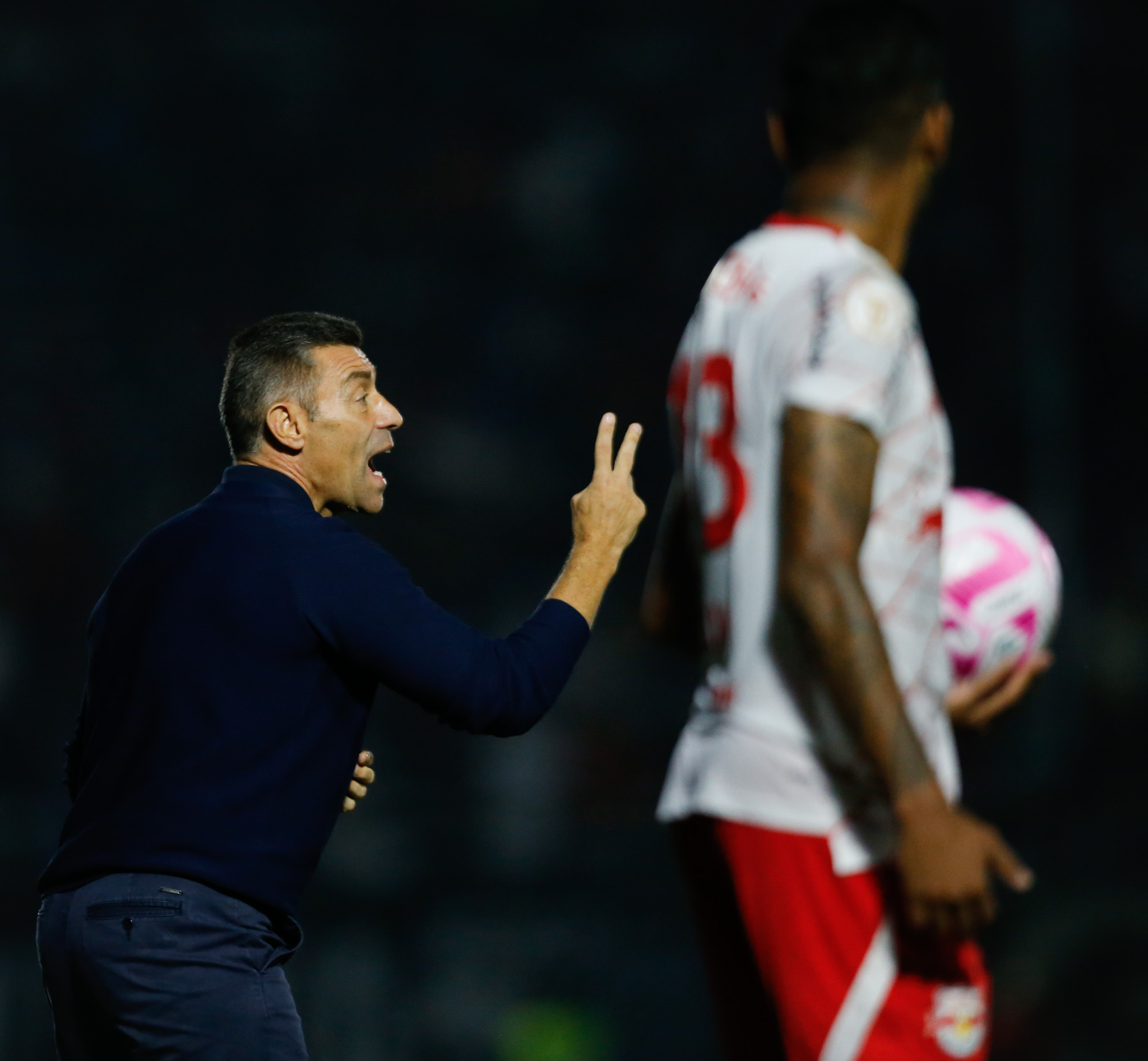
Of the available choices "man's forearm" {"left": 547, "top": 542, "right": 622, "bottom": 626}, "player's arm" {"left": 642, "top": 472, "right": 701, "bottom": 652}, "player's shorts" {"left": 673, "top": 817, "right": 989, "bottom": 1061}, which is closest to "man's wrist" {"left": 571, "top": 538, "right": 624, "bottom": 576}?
"man's forearm" {"left": 547, "top": 542, "right": 622, "bottom": 626}

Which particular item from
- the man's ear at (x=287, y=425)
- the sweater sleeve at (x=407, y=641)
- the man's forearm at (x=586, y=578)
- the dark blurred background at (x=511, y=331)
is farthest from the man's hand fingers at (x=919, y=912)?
the dark blurred background at (x=511, y=331)

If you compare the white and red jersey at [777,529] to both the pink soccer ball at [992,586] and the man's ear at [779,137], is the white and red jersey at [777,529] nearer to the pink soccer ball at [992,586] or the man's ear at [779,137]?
the man's ear at [779,137]

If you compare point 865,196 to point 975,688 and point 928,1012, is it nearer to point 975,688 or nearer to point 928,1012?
point 975,688

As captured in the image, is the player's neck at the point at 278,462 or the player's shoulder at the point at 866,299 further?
the player's neck at the point at 278,462

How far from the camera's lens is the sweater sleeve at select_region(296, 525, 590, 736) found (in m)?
2.04

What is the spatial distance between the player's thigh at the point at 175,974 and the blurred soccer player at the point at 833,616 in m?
0.58

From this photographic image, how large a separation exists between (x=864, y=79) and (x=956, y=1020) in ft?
3.22

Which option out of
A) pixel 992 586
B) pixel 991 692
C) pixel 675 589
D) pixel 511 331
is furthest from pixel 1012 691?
pixel 511 331

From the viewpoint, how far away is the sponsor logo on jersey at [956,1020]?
1667 millimetres

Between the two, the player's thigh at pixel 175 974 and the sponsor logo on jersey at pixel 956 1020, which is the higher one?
the sponsor logo on jersey at pixel 956 1020

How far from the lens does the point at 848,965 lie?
167 cm

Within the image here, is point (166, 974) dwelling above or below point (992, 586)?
below

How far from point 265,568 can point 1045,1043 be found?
377 centimetres

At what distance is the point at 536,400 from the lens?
736 centimetres
